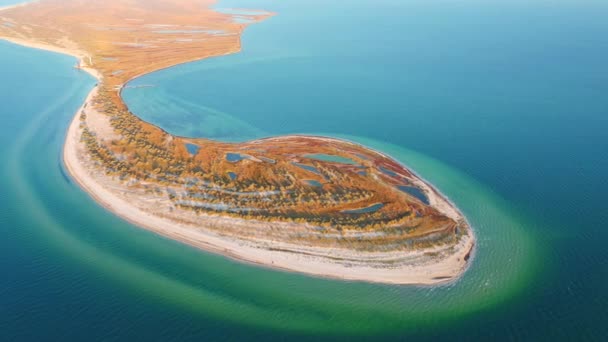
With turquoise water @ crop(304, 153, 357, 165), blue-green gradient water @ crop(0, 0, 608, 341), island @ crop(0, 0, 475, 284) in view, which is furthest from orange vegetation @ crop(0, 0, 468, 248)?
blue-green gradient water @ crop(0, 0, 608, 341)

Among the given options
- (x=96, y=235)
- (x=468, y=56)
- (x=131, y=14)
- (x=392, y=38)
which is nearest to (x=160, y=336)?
(x=96, y=235)

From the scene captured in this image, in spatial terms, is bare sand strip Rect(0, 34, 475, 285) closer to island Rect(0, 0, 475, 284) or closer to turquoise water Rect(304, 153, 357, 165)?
island Rect(0, 0, 475, 284)

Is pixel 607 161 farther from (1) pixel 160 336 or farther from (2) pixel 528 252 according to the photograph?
(1) pixel 160 336

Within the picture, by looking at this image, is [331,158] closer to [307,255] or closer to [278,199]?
[278,199]

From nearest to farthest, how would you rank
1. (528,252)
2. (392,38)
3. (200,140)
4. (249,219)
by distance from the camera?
(528,252) < (249,219) < (200,140) < (392,38)

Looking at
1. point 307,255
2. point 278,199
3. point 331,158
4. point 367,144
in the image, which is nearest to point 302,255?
point 307,255

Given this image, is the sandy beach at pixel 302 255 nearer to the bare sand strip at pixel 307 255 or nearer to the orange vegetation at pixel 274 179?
the bare sand strip at pixel 307 255

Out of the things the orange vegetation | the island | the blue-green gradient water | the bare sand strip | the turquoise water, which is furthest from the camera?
the turquoise water

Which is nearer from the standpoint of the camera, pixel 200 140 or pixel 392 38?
pixel 200 140
